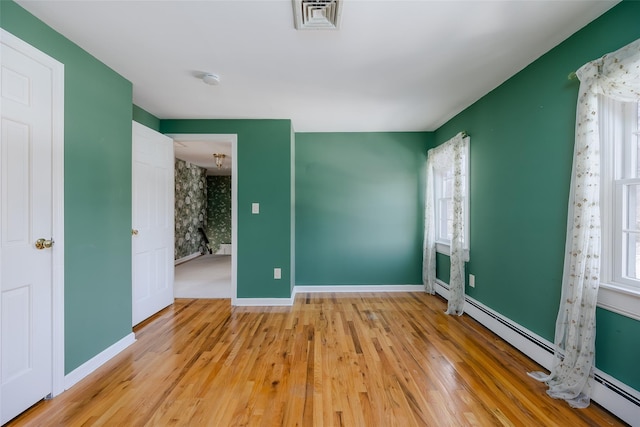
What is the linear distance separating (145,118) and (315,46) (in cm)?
241

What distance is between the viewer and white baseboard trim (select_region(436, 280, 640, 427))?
1.53 metres

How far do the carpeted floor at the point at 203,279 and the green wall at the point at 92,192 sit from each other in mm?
1593

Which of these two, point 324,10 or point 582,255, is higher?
point 324,10

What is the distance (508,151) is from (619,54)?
106 cm

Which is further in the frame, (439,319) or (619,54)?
(439,319)

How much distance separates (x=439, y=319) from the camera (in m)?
3.05


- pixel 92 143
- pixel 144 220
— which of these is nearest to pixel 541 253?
pixel 92 143

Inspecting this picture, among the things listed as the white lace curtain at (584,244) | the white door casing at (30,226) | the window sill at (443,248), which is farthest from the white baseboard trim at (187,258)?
the white lace curtain at (584,244)

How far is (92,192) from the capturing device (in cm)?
210

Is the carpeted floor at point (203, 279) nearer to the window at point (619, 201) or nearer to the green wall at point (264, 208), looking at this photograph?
the green wall at point (264, 208)

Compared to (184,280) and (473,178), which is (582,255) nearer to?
(473,178)

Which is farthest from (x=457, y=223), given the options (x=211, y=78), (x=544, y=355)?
(x=211, y=78)

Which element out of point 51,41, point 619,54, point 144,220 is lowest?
point 144,220

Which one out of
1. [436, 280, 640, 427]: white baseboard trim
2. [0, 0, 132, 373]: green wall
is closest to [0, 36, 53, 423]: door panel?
[0, 0, 132, 373]: green wall
